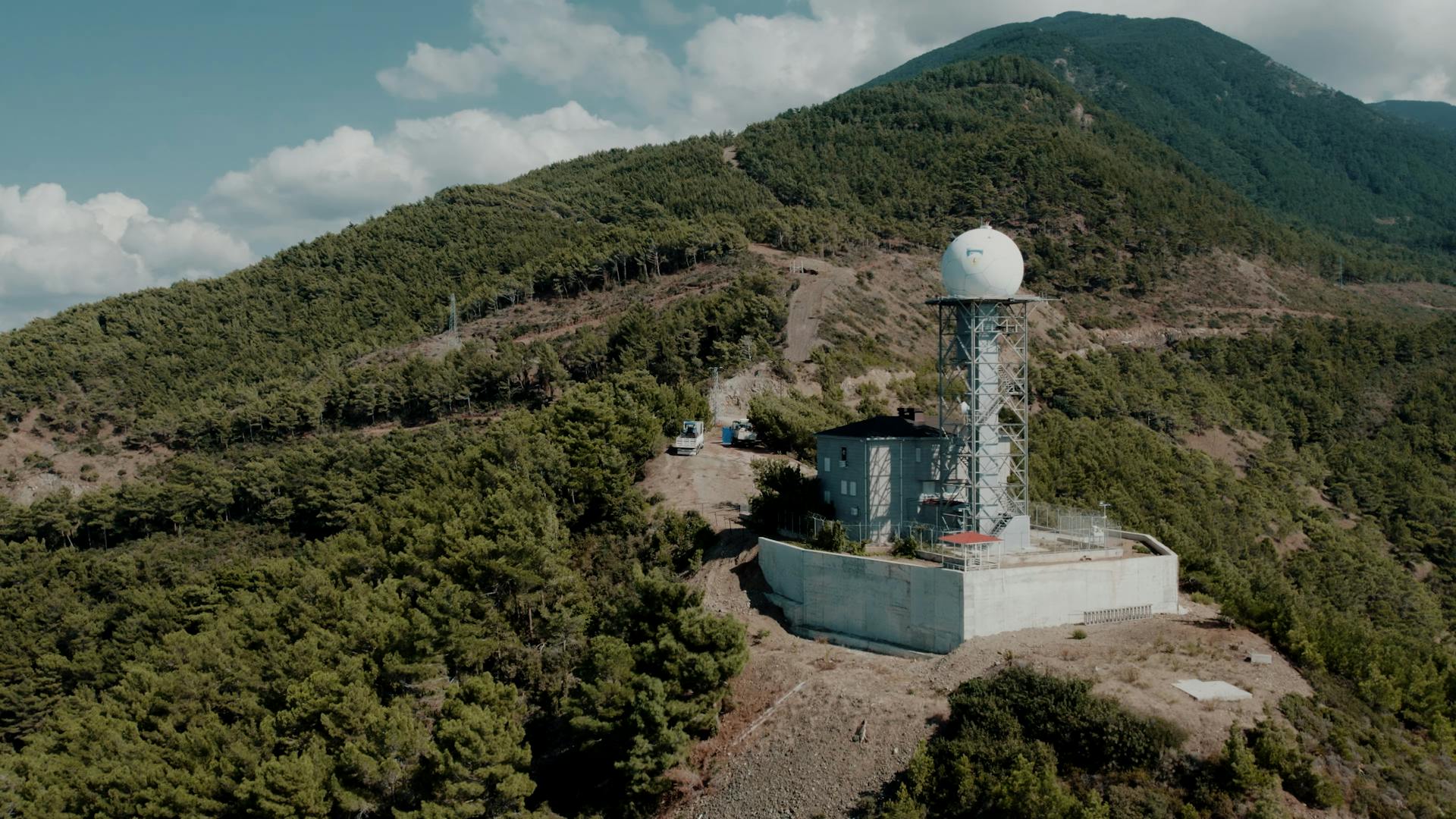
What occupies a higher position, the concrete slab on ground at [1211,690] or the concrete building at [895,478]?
the concrete building at [895,478]

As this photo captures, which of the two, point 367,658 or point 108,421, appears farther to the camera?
point 108,421

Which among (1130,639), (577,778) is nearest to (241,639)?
(577,778)

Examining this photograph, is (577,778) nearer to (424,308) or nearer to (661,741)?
(661,741)

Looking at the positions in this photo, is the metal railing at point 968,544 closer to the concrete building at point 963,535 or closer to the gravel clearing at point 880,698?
the concrete building at point 963,535

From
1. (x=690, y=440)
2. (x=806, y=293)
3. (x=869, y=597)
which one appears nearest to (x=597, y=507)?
(x=690, y=440)

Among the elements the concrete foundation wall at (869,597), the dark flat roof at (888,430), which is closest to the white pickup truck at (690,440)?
the dark flat roof at (888,430)

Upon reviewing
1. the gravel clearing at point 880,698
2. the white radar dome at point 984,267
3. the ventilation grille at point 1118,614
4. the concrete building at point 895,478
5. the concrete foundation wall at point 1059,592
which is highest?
the white radar dome at point 984,267
